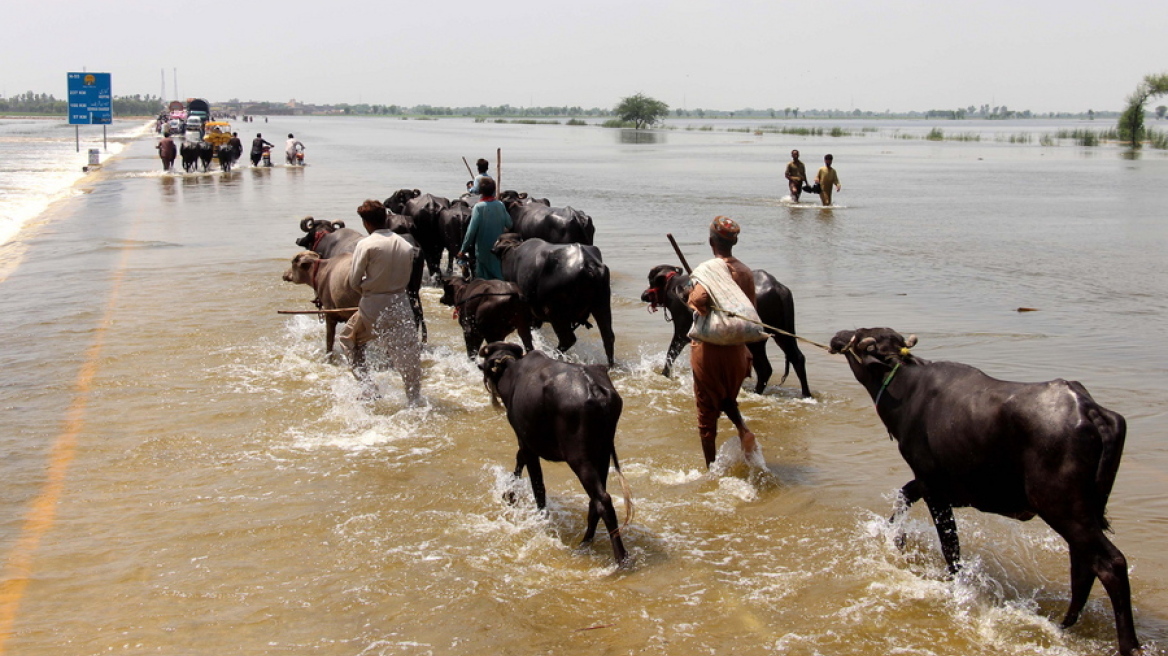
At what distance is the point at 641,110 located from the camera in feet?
390

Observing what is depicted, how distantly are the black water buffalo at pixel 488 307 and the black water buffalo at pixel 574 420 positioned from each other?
2.75 m

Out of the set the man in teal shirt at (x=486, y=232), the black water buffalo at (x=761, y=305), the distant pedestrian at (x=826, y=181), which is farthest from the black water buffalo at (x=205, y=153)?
the black water buffalo at (x=761, y=305)

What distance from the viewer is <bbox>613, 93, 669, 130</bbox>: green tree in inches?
4663

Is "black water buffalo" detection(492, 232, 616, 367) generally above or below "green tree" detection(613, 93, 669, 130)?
below

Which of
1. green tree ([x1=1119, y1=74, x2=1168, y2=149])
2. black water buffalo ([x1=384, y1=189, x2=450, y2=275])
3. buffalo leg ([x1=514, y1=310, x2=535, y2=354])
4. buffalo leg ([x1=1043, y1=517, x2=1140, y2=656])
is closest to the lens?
buffalo leg ([x1=1043, y1=517, x2=1140, y2=656])

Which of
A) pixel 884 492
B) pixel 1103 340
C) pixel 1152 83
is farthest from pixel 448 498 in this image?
pixel 1152 83

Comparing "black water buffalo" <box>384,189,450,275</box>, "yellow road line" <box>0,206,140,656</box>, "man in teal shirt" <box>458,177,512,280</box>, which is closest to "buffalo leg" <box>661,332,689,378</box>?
"man in teal shirt" <box>458,177,512,280</box>

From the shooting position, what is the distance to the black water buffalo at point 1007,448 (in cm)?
416

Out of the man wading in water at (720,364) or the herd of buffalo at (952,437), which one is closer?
the herd of buffalo at (952,437)

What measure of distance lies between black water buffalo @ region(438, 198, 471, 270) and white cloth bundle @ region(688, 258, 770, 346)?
705 cm

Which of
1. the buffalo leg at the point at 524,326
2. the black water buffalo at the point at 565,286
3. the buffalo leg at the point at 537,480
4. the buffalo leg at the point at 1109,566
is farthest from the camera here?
the black water buffalo at the point at 565,286

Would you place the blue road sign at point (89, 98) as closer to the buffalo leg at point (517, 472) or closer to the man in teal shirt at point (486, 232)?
the man in teal shirt at point (486, 232)

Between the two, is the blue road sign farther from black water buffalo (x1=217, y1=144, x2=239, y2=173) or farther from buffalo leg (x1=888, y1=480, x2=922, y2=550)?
buffalo leg (x1=888, y1=480, x2=922, y2=550)

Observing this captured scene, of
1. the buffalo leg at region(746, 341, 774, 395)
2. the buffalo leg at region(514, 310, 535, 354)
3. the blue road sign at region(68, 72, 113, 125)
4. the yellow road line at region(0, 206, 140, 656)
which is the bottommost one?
the yellow road line at region(0, 206, 140, 656)
